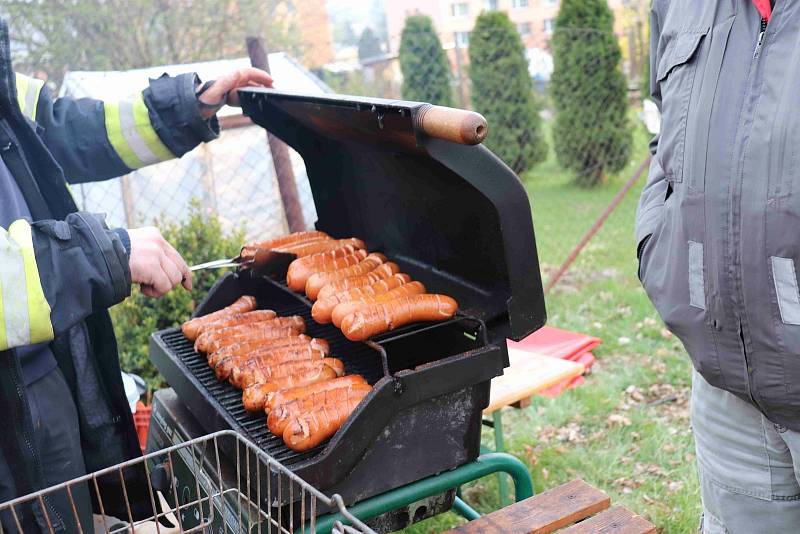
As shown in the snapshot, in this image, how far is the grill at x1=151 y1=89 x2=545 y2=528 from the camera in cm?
211

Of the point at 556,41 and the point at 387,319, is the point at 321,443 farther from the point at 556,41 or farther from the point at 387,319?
the point at 556,41

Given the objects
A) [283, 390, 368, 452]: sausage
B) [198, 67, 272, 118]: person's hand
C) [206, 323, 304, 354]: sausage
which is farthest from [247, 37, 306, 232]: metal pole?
[283, 390, 368, 452]: sausage

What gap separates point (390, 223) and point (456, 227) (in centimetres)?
54

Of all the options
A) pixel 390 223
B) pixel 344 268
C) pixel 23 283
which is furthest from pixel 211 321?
pixel 23 283

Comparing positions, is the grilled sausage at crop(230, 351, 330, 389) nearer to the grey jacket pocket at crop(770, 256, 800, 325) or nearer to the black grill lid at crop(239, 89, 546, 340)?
the black grill lid at crop(239, 89, 546, 340)

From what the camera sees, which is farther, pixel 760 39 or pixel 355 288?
pixel 355 288

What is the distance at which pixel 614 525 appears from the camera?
2184 mm

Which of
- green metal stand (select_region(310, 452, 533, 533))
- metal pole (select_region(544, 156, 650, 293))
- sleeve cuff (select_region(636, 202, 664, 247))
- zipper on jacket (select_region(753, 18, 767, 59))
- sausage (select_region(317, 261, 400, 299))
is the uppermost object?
zipper on jacket (select_region(753, 18, 767, 59))

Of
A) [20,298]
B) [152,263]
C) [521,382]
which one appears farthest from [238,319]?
[521,382]

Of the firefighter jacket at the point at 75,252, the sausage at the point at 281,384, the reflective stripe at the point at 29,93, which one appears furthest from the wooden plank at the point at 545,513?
the reflective stripe at the point at 29,93

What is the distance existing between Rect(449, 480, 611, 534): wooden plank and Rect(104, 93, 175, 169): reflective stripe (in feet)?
6.27

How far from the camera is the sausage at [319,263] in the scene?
2.82 meters

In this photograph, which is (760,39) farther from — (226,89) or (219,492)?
(226,89)

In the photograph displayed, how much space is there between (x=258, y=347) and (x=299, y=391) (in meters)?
0.43
